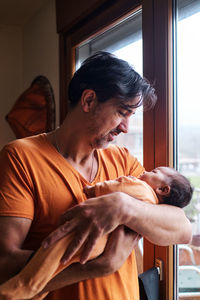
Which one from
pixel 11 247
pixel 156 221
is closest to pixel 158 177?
pixel 156 221

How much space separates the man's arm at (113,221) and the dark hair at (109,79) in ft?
1.10

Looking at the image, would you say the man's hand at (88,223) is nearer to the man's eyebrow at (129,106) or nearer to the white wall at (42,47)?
the man's eyebrow at (129,106)

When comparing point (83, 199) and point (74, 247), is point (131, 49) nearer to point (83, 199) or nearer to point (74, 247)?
point (83, 199)

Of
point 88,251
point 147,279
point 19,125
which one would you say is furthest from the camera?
point 19,125

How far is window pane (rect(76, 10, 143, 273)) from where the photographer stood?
161cm

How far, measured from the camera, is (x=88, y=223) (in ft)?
2.87

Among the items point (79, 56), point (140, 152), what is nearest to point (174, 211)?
point (140, 152)

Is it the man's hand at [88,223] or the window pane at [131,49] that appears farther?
the window pane at [131,49]

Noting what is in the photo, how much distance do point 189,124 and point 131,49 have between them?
61 cm

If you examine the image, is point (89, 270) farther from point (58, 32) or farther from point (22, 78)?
point (22, 78)

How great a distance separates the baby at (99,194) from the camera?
83 centimetres

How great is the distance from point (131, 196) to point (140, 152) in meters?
0.66

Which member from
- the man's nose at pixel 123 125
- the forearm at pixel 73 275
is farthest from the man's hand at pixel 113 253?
the man's nose at pixel 123 125

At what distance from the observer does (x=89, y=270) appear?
2.96 feet
